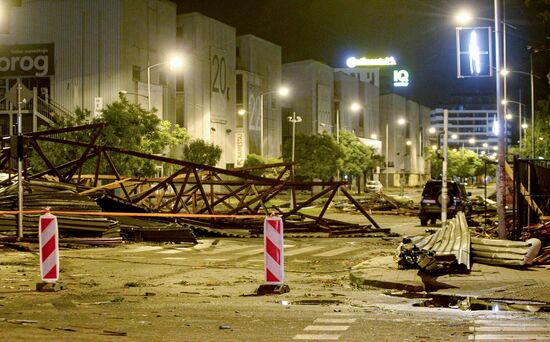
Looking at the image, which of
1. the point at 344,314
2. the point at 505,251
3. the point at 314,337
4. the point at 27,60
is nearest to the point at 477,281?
the point at 505,251

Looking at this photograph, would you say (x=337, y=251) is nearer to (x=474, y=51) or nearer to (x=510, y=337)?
(x=474, y=51)

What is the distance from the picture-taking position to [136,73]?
193 feet

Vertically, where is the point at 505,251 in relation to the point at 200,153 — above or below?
below

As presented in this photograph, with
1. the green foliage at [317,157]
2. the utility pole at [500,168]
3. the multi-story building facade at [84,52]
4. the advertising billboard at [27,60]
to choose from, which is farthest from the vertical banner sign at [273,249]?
the green foliage at [317,157]

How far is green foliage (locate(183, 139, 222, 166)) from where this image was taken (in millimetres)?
59625

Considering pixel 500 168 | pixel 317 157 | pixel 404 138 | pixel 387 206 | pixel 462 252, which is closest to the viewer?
pixel 462 252

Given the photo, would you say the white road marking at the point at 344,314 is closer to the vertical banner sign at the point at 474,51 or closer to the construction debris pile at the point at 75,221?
the construction debris pile at the point at 75,221

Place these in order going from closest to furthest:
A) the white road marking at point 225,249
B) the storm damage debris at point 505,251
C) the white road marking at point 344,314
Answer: the white road marking at point 344,314, the storm damage debris at point 505,251, the white road marking at point 225,249

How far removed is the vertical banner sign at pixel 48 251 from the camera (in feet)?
36.7

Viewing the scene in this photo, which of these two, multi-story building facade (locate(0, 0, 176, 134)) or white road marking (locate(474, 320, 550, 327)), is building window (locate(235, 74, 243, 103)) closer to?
multi-story building facade (locate(0, 0, 176, 134))

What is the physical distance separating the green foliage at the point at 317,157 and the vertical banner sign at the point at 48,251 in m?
61.0

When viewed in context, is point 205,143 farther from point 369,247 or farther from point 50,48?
point 369,247

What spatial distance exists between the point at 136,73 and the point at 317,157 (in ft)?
71.0

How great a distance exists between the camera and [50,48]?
58.9 meters
